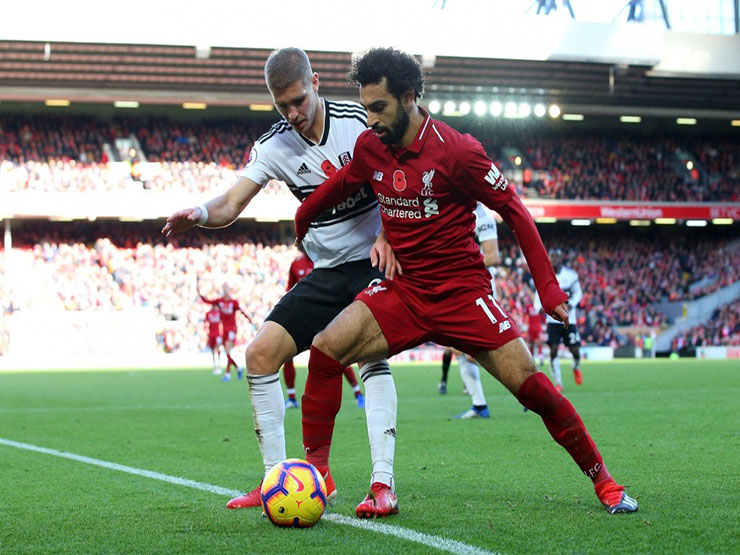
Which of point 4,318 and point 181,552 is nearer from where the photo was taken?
point 181,552

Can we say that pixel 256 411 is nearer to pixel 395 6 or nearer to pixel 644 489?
pixel 644 489

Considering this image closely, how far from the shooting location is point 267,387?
518 centimetres

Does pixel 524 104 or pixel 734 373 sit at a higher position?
pixel 524 104

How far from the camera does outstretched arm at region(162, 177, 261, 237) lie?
4961 mm

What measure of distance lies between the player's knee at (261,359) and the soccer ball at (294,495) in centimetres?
58

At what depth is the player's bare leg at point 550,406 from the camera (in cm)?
474

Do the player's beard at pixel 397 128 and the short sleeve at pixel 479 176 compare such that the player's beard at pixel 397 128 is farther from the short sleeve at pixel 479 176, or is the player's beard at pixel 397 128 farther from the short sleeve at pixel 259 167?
the short sleeve at pixel 259 167

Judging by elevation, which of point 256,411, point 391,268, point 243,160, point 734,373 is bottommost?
point 734,373

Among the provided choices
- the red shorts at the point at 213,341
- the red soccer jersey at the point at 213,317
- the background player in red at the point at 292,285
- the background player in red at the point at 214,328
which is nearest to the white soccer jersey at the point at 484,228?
the background player in red at the point at 292,285

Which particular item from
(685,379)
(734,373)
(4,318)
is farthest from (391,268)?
(4,318)

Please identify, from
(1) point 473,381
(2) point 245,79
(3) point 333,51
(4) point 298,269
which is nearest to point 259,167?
(1) point 473,381

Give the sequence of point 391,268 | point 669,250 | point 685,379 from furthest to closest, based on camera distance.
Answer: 1. point 669,250
2. point 685,379
3. point 391,268

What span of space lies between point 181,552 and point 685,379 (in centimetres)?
1664

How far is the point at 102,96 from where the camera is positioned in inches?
1391
